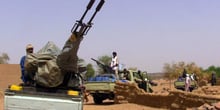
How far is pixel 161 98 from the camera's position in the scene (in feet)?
62.6

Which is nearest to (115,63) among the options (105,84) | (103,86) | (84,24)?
(105,84)

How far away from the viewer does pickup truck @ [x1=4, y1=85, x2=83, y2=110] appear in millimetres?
7354

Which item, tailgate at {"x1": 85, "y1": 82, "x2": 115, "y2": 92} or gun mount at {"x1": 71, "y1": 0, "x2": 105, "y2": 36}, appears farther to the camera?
tailgate at {"x1": 85, "y1": 82, "x2": 115, "y2": 92}

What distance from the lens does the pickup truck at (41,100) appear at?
24.1 feet

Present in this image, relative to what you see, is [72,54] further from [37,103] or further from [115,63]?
[115,63]

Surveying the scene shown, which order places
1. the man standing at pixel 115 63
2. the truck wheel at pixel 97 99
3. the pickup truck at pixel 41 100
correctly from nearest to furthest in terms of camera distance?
the pickup truck at pixel 41 100 → the man standing at pixel 115 63 → the truck wheel at pixel 97 99

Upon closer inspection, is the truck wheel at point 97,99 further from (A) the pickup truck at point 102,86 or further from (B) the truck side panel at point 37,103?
(B) the truck side panel at point 37,103

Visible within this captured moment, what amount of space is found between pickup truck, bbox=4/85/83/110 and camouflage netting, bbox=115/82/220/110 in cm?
757

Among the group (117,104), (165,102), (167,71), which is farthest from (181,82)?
(167,71)

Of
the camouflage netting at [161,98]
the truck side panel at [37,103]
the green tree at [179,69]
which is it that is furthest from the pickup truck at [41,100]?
the green tree at [179,69]

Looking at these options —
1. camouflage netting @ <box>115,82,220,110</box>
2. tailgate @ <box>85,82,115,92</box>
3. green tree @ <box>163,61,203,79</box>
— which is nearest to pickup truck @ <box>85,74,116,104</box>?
tailgate @ <box>85,82,115,92</box>

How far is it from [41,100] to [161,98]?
1202cm

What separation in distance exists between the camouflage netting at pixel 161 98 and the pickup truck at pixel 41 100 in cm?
757

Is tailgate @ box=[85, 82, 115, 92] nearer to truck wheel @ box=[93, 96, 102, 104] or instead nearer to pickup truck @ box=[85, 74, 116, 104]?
pickup truck @ box=[85, 74, 116, 104]
